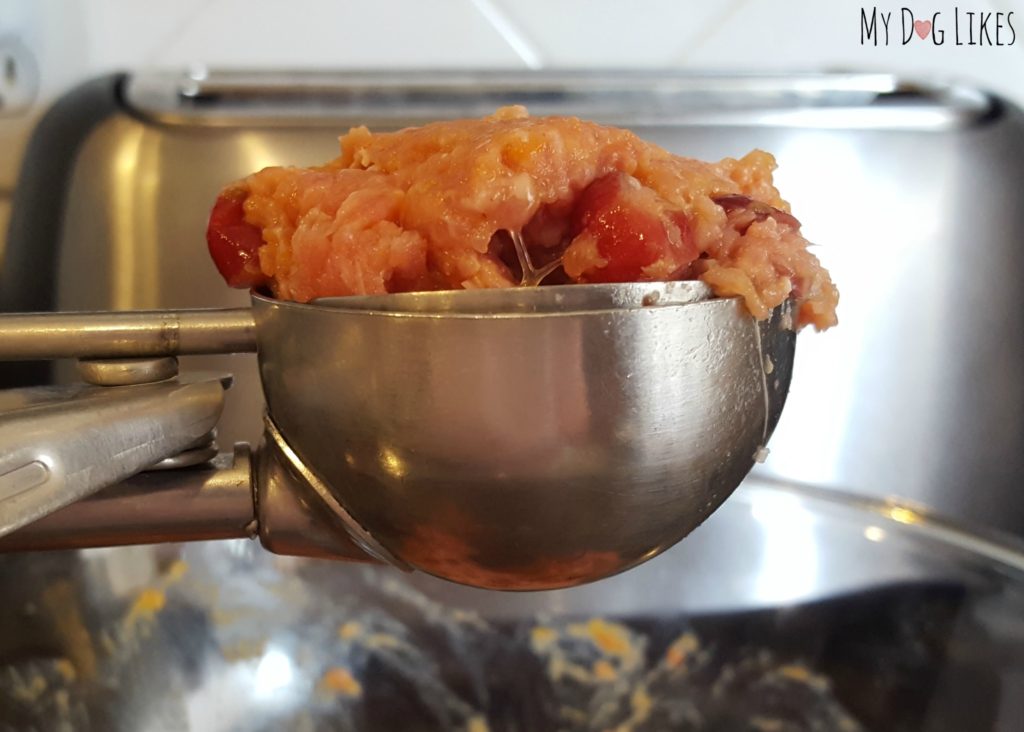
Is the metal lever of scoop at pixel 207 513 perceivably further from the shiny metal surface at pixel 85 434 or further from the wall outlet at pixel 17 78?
the wall outlet at pixel 17 78

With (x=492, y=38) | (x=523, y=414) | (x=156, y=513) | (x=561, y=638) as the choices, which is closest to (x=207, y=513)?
(x=156, y=513)

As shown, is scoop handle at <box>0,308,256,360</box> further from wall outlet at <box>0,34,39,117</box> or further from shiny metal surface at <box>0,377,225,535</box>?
wall outlet at <box>0,34,39,117</box>

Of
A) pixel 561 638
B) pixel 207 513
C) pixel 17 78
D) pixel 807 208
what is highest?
pixel 17 78

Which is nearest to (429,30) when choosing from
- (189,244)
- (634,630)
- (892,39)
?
(189,244)

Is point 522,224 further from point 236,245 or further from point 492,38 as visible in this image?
point 492,38

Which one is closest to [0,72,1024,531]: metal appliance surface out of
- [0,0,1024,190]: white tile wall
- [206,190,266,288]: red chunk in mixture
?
[0,0,1024,190]: white tile wall

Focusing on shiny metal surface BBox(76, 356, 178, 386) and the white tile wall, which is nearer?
shiny metal surface BBox(76, 356, 178, 386)
